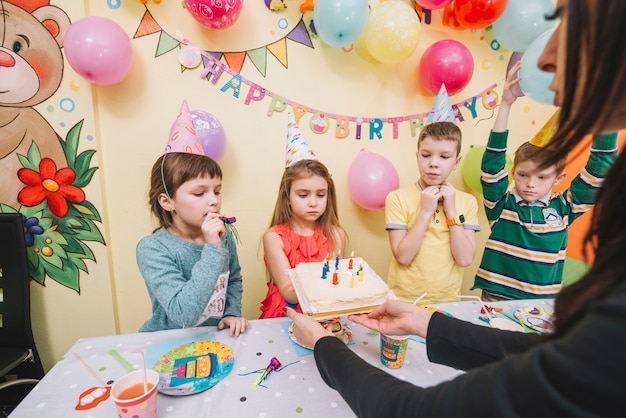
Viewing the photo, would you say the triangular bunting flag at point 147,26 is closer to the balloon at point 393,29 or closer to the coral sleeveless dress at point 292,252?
the balloon at point 393,29

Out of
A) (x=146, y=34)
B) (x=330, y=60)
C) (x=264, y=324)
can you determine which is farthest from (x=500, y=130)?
(x=146, y=34)

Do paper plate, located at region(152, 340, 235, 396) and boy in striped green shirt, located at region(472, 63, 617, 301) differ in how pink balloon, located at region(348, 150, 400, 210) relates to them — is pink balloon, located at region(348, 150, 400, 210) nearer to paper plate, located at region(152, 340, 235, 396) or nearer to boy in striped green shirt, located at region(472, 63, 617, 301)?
boy in striped green shirt, located at region(472, 63, 617, 301)

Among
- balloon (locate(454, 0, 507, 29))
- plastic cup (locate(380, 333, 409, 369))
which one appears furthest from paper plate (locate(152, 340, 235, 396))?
balloon (locate(454, 0, 507, 29))

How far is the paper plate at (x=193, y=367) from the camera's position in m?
0.91

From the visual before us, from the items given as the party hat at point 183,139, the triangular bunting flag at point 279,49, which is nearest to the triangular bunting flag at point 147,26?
the triangular bunting flag at point 279,49

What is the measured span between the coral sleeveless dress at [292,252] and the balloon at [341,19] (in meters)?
1.12

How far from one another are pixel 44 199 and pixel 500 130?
2683 millimetres

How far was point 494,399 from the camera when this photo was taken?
0.44 m

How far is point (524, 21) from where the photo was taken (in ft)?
6.16

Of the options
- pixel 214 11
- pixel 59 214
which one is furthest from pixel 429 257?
pixel 59 214

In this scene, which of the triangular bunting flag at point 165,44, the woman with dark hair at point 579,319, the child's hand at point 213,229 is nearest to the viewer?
the woman with dark hair at point 579,319

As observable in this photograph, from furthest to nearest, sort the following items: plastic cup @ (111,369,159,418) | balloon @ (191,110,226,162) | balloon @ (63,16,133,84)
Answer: balloon @ (191,110,226,162) < balloon @ (63,16,133,84) < plastic cup @ (111,369,159,418)

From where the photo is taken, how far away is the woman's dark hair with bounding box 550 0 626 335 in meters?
0.42

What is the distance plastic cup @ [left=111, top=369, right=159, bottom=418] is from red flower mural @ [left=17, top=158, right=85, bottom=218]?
5.22 feet
